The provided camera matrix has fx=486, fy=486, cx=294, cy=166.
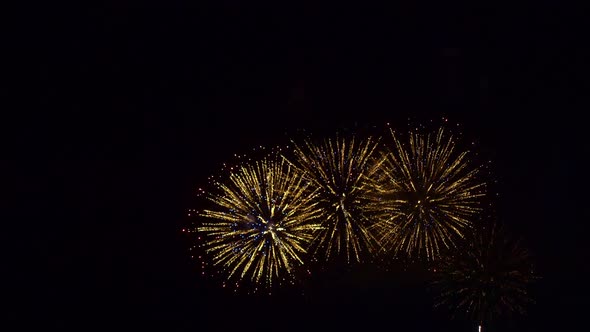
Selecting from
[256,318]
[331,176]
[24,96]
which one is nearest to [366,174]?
[331,176]

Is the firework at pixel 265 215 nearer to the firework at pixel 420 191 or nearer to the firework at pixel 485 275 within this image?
the firework at pixel 420 191

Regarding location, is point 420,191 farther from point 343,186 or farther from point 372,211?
point 343,186

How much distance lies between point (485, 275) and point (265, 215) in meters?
1.62

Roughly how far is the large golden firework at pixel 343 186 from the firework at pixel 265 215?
84 millimetres

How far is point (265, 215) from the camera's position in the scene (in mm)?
3336

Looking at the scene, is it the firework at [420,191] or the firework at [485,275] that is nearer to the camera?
the firework at [420,191]

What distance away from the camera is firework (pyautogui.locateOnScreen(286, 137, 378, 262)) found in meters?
3.36

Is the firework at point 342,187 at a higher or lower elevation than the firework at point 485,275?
higher

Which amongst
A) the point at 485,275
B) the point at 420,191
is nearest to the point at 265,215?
the point at 420,191

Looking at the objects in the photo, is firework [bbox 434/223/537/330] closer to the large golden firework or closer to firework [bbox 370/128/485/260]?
firework [bbox 370/128/485/260]

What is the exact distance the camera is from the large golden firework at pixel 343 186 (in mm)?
3363

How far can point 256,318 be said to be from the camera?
13.7 ft

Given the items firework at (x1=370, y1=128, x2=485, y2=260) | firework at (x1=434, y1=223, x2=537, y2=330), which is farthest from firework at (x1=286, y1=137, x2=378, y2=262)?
firework at (x1=434, y1=223, x2=537, y2=330)

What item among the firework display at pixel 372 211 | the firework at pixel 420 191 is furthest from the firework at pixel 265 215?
the firework at pixel 420 191
